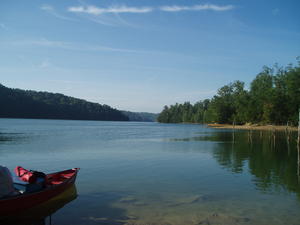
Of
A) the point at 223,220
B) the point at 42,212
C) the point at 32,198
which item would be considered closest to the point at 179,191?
the point at 223,220

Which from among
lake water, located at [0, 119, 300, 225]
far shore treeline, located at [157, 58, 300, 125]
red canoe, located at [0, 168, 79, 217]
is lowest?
lake water, located at [0, 119, 300, 225]

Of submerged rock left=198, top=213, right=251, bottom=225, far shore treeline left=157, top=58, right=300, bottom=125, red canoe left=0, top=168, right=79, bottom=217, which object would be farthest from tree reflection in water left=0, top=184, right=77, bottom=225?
far shore treeline left=157, top=58, right=300, bottom=125

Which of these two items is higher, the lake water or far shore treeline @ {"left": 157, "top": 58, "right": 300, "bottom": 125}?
far shore treeline @ {"left": 157, "top": 58, "right": 300, "bottom": 125}

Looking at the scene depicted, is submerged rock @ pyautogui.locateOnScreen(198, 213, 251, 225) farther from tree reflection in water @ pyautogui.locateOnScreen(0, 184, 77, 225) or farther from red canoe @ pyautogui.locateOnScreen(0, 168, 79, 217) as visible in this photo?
red canoe @ pyautogui.locateOnScreen(0, 168, 79, 217)

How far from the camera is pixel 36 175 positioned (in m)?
12.5

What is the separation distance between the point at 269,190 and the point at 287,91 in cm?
7877

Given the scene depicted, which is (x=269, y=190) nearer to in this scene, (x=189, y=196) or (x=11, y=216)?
(x=189, y=196)

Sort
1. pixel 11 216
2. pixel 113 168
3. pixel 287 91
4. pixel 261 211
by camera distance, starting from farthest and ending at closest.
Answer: pixel 287 91 → pixel 113 168 → pixel 261 211 → pixel 11 216

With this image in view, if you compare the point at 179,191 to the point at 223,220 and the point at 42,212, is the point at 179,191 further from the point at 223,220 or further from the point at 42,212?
the point at 42,212

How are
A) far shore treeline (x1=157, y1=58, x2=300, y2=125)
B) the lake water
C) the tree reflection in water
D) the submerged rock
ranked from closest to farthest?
the submerged rock, the tree reflection in water, the lake water, far shore treeline (x1=157, y1=58, x2=300, y2=125)

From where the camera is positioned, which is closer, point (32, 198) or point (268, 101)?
point (32, 198)

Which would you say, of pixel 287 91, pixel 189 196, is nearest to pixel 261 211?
pixel 189 196

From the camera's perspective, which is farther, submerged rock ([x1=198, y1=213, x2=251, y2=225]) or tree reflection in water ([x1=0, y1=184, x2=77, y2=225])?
tree reflection in water ([x1=0, y1=184, x2=77, y2=225])

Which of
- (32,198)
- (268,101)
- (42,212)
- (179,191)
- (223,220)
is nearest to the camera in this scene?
(223,220)
